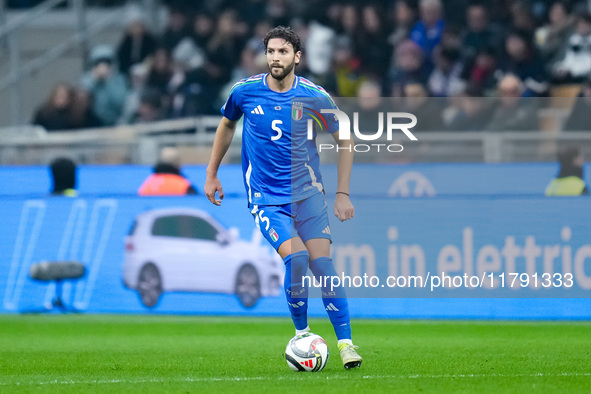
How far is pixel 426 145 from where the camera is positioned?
35.1 feet

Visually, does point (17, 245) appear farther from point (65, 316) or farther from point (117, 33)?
point (117, 33)

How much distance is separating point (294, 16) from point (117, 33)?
3392 millimetres

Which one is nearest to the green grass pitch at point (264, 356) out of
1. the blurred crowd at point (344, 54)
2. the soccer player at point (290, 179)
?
the soccer player at point (290, 179)

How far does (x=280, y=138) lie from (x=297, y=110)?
0.20 metres

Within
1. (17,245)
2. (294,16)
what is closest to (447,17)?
(294,16)

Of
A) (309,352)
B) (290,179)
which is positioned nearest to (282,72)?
(290,179)

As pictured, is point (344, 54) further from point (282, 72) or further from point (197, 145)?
point (282, 72)

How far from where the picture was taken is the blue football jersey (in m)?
6.25

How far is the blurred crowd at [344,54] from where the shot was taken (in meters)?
13.4

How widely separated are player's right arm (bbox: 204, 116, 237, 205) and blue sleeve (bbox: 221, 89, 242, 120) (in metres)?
0.04

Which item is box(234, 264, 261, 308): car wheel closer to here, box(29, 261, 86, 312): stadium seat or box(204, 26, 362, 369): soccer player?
box(29, 261, 86, 312): stadium seat

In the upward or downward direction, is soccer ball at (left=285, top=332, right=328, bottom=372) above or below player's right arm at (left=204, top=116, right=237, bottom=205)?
below

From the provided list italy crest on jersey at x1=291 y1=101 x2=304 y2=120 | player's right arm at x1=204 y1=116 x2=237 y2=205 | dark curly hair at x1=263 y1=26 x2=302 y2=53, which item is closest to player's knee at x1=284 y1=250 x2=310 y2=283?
player's right arm at x1=204 y1=116 x2=237 y2=205

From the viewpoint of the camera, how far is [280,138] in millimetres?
6281
